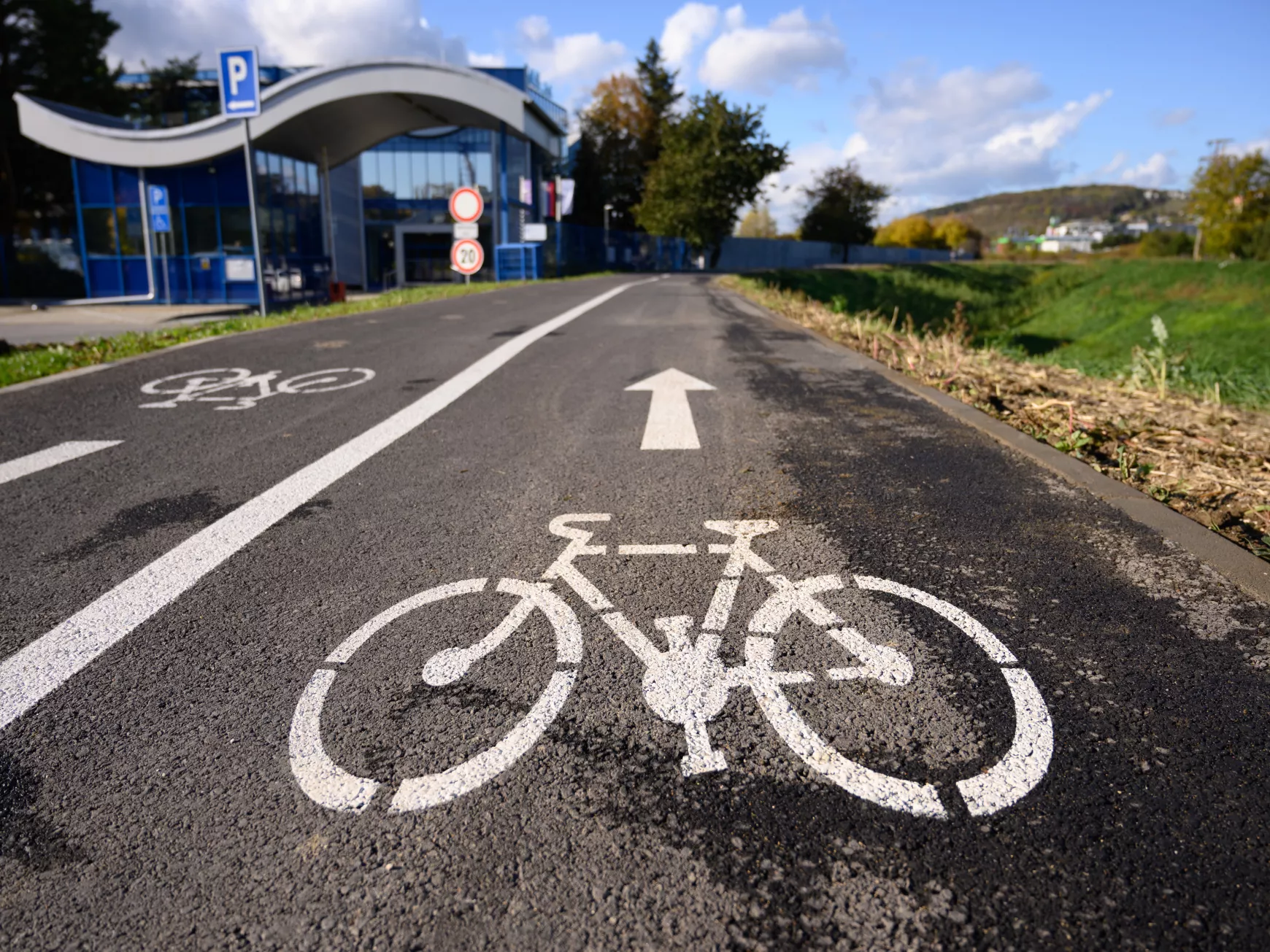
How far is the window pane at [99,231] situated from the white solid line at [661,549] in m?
28.8

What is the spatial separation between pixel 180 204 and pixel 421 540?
2644cm

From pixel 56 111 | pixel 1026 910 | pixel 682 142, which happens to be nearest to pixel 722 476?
pixel 1026 910

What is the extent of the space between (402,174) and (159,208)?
27.2 m

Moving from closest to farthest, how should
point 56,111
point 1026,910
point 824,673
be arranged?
point 1026,910 → point 824,673 → point 56,111

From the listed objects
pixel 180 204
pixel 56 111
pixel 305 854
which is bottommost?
pixel 305 854

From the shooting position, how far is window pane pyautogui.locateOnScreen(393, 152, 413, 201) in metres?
48.5

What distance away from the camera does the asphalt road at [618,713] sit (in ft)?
5.65

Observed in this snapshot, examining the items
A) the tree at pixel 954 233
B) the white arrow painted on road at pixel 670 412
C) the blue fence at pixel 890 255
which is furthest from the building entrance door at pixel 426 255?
the tree at pixel 954 233

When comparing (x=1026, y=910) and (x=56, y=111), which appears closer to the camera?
(x=1026, y=910)

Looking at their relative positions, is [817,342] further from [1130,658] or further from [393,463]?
[1130,658]

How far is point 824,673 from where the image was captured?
258 centimetres

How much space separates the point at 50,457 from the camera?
518cm

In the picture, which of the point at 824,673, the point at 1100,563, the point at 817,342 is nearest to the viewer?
the point at 824,673

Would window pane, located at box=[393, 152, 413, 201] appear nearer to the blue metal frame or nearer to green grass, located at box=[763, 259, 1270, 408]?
green grass, located at box=[763, 259, 1270, 408]
